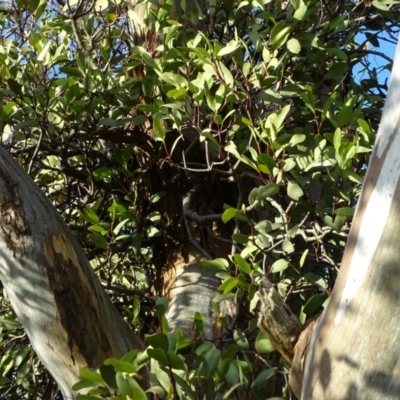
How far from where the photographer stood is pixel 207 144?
2.71 m

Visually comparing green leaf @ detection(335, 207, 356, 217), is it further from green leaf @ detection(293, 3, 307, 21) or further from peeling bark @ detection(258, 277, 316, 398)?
green leaf @ detection(293, 3, 307, 21)

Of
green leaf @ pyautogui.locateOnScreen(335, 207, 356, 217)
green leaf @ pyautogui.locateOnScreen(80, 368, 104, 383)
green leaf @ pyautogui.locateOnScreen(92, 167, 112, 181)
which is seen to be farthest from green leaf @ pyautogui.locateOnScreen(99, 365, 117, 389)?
green leaf @ pyautogui.locateOnScreen(92, 167, 112, 181)

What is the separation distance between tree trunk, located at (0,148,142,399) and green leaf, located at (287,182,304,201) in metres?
0.64

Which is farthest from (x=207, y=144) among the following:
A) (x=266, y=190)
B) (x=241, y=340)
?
(x=241, y=340)

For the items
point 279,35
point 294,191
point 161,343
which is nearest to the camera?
point 161,343

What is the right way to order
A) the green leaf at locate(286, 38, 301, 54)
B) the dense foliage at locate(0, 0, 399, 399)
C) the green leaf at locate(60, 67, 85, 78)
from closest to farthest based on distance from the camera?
Answer: the dense foliage at locate(0, 0, 399, 399)
the green leaf at locate(286, 38, 301, 54)
the green leaf at locate(60, 67, 85, 78)

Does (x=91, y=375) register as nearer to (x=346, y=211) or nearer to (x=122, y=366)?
(x=122, y=366)

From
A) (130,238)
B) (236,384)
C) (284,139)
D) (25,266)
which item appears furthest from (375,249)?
(130,238)

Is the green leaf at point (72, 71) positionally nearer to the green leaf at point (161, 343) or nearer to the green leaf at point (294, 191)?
the green leaf at point (294, 191)

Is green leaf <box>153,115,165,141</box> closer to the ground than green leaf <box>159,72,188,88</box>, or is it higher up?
closer to the ground

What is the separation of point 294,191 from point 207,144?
455mm

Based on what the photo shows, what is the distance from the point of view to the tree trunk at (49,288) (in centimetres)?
224

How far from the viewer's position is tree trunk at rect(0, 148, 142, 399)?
7.35 feet

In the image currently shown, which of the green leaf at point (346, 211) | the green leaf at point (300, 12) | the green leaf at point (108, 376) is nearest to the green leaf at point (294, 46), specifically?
the green leaf at point (300, 12)
